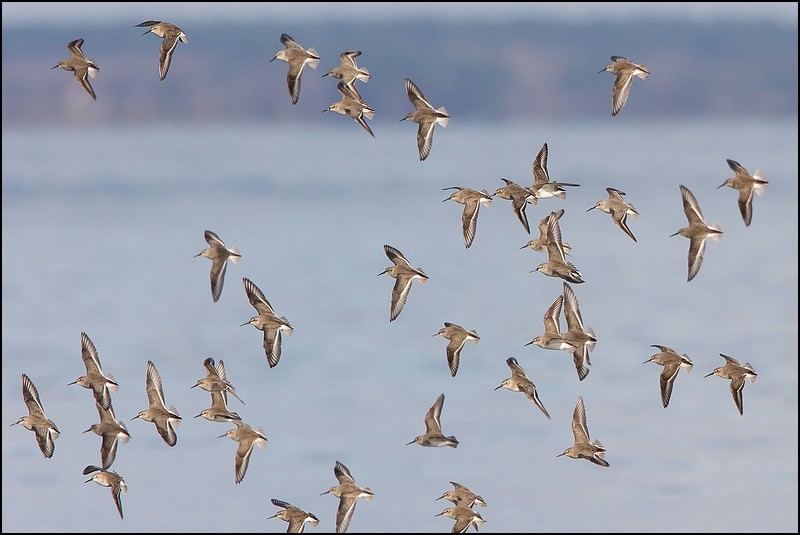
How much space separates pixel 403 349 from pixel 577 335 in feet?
53.0

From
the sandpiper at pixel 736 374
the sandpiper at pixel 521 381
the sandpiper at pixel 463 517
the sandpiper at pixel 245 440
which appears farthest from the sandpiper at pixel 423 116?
the sandpiper at pixel 736 374

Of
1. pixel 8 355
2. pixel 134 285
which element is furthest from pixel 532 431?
pixel 134 285

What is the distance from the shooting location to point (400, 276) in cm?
1202

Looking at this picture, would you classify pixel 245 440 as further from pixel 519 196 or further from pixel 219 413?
pixel 519 196

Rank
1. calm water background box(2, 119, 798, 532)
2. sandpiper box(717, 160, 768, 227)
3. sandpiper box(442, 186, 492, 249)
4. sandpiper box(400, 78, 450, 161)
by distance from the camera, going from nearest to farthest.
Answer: sandpiper box(717, 160, 768, 227)
sandpiper box(442, 186, 492, 249)
sandpiper box(400, 78, 450, 161)
calm water background box(2, 119, 798, 532)

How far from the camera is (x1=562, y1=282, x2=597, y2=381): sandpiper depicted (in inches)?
438

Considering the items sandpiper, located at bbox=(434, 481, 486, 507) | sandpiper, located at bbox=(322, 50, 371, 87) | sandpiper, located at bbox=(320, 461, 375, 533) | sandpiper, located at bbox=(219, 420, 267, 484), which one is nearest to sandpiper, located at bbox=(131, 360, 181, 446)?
sandpiper, located at bbox=(219, 420, 267, 484)

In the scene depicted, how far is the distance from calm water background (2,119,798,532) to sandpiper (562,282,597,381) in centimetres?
641

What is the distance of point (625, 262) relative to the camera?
38.1 metres

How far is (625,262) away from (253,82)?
12195 cm

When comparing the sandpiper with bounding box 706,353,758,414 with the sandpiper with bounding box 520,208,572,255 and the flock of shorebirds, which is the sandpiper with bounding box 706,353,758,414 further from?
the sandpiper with bounding box 520,208,572,255

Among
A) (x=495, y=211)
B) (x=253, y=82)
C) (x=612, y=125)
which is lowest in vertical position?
(x=495, y=211)

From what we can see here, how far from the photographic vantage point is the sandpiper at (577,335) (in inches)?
438

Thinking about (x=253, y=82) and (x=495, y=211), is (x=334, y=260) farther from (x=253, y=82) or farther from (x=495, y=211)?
(x=253, y=82)
